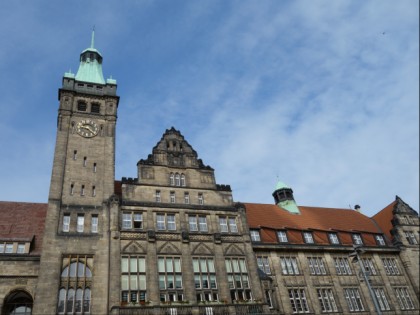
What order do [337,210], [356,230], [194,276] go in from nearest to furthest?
[194,276] < [356,230] < [337,210]

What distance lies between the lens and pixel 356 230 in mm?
47781

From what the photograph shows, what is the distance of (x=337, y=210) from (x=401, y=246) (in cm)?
987

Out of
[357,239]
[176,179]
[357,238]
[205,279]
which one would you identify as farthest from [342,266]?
[176,179]

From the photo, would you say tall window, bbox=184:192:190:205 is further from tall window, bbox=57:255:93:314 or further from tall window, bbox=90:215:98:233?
tall window, bbox=57:255:93:314

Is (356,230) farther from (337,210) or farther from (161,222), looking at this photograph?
(161,222)

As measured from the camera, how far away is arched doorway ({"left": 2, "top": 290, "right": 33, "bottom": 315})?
30453 millimetres

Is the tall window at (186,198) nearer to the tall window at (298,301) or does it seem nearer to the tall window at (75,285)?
the tall window at (75,285)

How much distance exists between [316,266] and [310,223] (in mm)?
6958

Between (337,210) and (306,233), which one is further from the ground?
(337,210)

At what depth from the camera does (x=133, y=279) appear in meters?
31.0

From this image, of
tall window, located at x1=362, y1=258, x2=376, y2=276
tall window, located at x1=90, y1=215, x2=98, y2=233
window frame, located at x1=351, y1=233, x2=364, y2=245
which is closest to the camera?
tall window, located at x1=90, y1=215, x2=98, y2=233

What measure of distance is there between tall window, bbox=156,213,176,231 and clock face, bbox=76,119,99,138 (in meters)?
11.5

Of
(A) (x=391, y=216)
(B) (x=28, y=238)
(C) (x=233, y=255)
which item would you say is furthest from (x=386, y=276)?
(B) (x=28, y=238)

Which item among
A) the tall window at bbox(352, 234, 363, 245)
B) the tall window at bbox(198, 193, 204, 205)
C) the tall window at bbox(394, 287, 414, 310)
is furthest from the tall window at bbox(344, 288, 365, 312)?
the tall window at bbox(198, 193, 204, 205)
